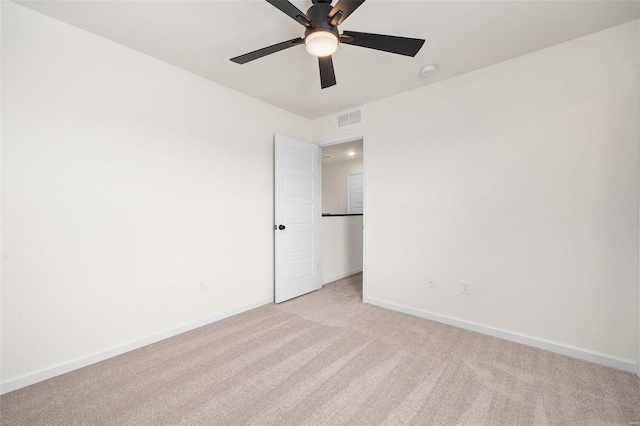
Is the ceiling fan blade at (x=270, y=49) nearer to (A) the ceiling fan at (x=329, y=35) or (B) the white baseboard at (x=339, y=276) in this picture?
(A) the ceiling fan at (x=329, y=35)

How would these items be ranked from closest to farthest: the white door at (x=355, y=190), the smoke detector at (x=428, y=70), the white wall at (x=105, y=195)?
the white wall at (x=105, y=195) < the smoke detector at (x=428, y=70) < the white door at (x=355, y=190)

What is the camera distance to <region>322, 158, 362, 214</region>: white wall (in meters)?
6.67

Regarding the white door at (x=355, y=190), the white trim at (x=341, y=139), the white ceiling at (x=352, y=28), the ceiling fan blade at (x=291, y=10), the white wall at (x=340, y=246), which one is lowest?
the white wall at (x=340, y=246)

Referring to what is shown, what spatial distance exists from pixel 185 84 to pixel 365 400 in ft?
9.89

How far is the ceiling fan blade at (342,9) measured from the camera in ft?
4.56

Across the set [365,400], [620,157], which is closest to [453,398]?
[365,400]

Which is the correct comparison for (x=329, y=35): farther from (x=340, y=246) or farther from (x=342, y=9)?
(x=340, y=246)

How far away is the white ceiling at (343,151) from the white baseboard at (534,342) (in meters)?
2.90

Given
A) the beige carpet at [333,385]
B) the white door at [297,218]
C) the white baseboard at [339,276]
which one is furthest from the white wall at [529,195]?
the white baseboard at [339,276]

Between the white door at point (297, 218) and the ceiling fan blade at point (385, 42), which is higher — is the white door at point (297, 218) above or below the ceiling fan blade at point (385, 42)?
below

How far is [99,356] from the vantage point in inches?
81.0

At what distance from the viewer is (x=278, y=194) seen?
10.9 feet

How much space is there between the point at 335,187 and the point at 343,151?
149 centimetres

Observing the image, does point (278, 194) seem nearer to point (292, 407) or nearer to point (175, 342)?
point (175, 342)
